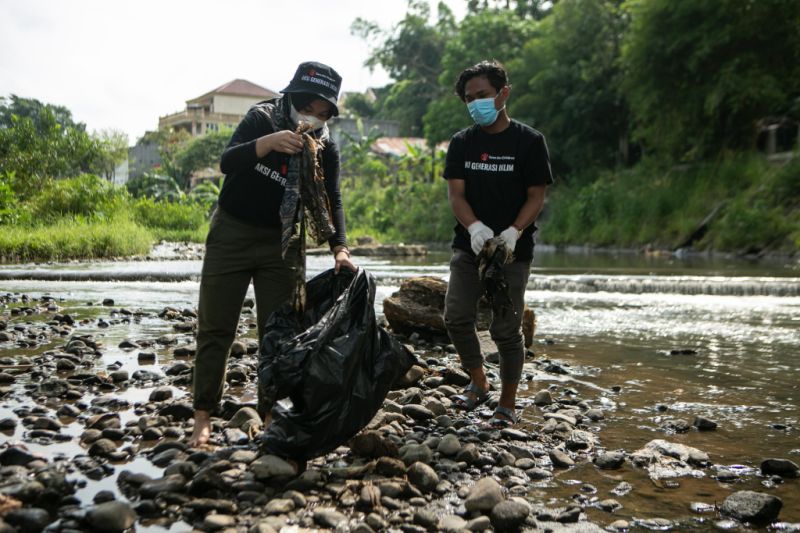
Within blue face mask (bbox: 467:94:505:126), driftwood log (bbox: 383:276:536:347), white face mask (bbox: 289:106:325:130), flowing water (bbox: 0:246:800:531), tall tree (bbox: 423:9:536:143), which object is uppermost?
tall tree (bbox: 423:9:536:143)

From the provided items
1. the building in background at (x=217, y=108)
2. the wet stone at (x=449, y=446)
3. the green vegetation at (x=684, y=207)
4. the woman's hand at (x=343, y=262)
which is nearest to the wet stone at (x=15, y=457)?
the woman's hand at (x=343, y=262)

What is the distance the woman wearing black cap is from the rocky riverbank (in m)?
0.45

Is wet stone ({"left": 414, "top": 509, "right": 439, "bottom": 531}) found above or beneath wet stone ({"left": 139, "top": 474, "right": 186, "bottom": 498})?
beneath

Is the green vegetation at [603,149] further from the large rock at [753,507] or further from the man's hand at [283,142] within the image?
the large rock at [753,507]

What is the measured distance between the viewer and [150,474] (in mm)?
3336

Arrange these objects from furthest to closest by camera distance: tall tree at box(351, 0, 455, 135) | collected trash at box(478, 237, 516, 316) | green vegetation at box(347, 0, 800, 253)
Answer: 1. tall tree at box(351, 0, 455, 135)
2. green vegetation at box(347, 0, 800, 253)
3. collected trash at box(478, 237, 516, 316)

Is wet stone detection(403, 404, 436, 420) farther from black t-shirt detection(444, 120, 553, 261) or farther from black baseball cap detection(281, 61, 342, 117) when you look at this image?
black baseball cap detection(281, 61, 342, 117)

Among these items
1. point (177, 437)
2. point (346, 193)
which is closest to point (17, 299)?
point (177, 437)

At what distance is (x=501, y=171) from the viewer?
4410mm

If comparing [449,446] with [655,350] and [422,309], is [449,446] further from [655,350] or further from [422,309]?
[655,350]

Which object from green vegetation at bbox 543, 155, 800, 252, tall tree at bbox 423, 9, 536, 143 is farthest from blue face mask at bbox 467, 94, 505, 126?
tall tree at bbox 423, 9, 536, 143

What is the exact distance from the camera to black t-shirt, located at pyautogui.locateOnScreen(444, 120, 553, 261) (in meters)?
4.39

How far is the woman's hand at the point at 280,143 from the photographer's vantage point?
139 inches

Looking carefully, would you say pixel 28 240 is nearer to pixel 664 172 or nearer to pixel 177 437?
pixel 177 437
